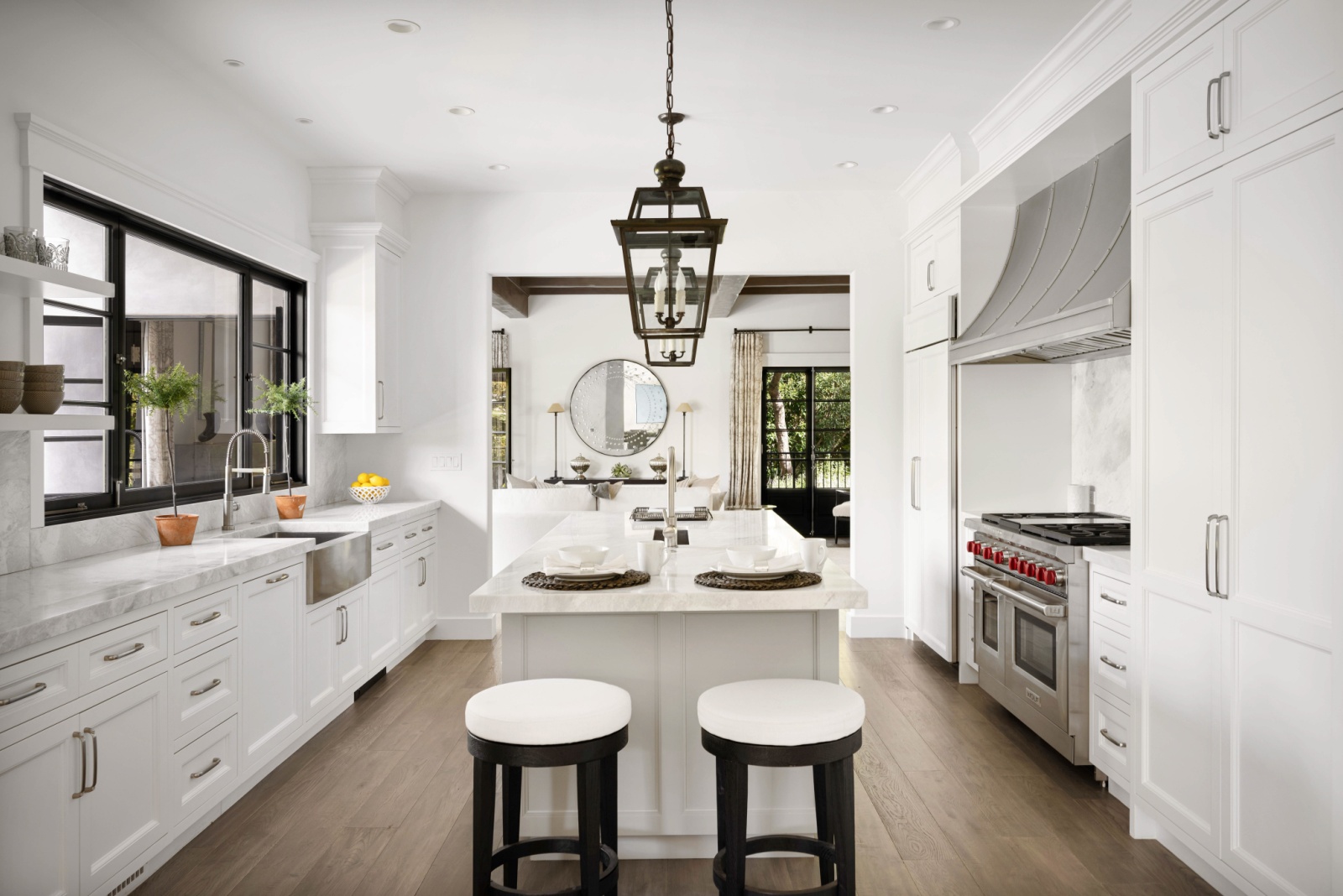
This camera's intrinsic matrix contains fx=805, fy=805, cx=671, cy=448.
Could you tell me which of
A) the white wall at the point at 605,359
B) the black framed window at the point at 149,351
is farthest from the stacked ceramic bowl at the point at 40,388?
the white wall at the point at 605,359

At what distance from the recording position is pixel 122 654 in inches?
85.7

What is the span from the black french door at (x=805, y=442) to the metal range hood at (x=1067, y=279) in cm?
580

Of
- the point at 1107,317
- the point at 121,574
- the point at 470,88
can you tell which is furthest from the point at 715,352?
the point at 121,574

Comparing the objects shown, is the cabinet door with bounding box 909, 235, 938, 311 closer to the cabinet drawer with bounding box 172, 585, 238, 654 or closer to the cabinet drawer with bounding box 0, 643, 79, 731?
the cabinet drawer with bounding box 172, 585, 238, 654

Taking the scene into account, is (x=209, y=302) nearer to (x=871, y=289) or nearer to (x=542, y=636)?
(x=542, y=636)

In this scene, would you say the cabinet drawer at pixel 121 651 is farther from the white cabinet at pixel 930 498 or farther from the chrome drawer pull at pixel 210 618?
the white cabinet at pixel 930 498

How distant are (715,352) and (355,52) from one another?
7.21 metres

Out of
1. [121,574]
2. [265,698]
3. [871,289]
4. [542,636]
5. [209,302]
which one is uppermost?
[871,289]

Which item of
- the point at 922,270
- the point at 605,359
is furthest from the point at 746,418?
the point at 922,270

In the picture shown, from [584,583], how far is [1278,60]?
221 centimetres

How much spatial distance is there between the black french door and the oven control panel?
19.7 ft

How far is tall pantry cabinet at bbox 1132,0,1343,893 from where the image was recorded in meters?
1.85

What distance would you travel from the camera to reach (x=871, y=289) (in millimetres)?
5223

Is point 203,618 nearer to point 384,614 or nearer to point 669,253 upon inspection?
point 384,614
